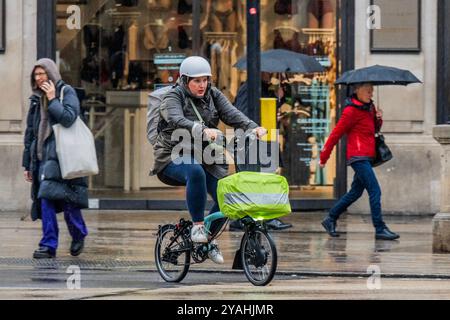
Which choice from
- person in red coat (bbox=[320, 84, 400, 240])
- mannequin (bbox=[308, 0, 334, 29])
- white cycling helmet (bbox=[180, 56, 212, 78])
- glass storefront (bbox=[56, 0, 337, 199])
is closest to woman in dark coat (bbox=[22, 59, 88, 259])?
white cycling helmet (bbox=[180, 56, 212, 78])

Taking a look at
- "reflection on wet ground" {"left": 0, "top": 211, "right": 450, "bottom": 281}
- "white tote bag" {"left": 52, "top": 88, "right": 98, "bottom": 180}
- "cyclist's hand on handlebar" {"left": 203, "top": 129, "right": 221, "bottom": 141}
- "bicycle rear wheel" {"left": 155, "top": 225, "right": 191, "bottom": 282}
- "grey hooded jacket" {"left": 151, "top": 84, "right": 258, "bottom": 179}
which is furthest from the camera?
"white tote bag" {"left": 52, "top": 88, "right": 98, "bottom": 180}

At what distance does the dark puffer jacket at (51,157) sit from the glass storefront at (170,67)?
5.21 m

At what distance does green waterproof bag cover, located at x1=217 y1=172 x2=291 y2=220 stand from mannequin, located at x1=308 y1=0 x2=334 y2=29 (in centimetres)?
804

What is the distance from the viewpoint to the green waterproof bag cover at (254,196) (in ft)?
34.2

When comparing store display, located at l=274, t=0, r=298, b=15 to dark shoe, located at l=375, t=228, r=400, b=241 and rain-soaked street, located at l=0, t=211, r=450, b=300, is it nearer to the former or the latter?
rain-soaked street, located at l=0, t=211, r=450, b=300

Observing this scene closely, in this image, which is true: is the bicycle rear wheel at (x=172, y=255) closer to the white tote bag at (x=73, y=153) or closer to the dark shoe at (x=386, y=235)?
the white tote bag at (x=73, y=153)

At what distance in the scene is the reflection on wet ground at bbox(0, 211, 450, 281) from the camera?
41.2 feet

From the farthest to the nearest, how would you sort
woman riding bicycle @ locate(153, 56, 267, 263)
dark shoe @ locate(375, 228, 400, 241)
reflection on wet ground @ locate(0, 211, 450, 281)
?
dark shoe @ locate(375, 228, 400, 241), reflection on wet ground @ locate(0, 211, 450, 281), woman riding bicycle @ locate(153, 56, 267, 263)

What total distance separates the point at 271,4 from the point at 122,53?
2148mm

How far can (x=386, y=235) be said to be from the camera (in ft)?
49.5

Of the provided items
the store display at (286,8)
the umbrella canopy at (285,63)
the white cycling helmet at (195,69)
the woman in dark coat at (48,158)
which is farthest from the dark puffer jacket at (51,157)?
the store display at (286,8)

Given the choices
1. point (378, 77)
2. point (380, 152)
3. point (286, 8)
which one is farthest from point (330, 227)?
point (286, 8)

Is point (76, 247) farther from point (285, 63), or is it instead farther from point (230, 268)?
point (285, 63)
